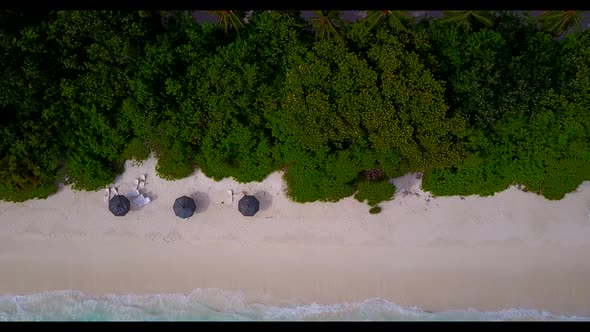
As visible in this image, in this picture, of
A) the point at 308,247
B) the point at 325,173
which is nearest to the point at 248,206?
the point at 308,247

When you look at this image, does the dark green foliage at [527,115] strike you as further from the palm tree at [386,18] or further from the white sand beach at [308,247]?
the palm tree at [386,18]

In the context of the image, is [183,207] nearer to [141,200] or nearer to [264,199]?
[141,200]

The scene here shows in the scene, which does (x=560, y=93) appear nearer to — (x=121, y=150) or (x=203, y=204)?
(x=203, y=204)

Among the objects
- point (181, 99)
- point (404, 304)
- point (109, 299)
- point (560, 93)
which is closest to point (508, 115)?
point (560, 93)

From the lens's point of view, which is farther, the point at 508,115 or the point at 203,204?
the point at 203,204

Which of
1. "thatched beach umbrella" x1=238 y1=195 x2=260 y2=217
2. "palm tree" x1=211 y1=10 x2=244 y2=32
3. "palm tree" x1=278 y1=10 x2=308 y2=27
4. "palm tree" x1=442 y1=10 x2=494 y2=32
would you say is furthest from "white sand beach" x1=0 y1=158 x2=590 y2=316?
"palm tree" x1=442 y1=10 x2=494 y2=32
